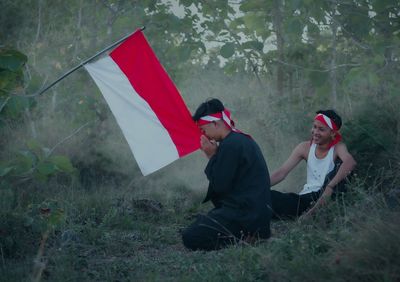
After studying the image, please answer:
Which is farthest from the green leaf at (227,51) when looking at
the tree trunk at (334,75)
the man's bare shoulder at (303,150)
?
the man's bare shoulder at (303,150)

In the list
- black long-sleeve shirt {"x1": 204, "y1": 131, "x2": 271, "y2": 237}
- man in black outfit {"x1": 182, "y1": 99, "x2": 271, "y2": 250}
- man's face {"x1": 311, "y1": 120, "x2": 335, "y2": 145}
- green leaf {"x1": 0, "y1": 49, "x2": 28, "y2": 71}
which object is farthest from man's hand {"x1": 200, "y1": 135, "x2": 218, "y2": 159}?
green leaf {"x1": 0, "y1": 49, "x2": 28, "y2": 71}

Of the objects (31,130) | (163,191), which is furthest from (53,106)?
(163,191)

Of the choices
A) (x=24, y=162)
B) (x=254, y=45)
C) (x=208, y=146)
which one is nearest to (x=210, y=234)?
(x=208, y=146)

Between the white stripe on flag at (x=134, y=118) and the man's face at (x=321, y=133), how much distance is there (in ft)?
5.85

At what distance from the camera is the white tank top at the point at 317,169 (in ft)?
24.9

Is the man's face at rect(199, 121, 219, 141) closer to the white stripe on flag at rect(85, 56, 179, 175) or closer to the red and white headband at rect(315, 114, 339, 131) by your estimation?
the white stripe on flag at rect(85, 56, 179, 175)

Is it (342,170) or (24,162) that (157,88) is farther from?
(342,170)

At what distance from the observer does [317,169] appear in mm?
7688

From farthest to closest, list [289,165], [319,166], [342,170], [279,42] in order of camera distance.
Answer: [279,42], [289,165], [319,166], [342,170]

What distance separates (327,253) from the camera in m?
4.82

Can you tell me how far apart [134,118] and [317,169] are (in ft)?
7.44

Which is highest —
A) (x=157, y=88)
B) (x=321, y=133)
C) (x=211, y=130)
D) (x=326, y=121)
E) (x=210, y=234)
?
(x=157, y=88)

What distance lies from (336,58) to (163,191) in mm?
4157

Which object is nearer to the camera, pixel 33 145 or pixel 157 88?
pixel 157 88
